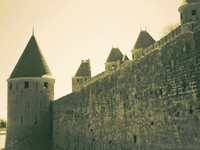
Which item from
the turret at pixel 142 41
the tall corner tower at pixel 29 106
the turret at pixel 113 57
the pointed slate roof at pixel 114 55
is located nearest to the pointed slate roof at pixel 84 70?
the turret at pixel 113 57

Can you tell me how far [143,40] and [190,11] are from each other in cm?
651

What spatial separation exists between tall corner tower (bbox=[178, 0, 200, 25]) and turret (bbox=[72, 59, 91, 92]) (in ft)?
58.2

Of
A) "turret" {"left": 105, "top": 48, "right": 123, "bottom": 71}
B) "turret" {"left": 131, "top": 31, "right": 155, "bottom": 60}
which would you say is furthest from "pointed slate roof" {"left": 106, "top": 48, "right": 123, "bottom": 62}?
"turret" {"left": 131, "top": 31, "right": 155, "bottom": 60}

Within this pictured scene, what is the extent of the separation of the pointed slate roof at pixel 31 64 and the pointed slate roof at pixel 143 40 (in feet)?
29.7

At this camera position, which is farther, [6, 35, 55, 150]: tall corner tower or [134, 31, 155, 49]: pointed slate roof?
[134, 31, 155, 49]: pointed slate roof

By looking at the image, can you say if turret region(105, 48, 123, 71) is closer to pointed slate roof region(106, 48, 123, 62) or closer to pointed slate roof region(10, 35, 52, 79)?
A: pointed slate roof region(106, 48, 123, 62)

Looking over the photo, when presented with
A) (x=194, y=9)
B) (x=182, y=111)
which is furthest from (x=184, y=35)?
(x=194, y=9)

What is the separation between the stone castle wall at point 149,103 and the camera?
7355 millimetres

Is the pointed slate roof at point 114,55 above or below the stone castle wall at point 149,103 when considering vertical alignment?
above

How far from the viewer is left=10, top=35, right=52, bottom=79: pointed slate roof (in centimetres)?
2355

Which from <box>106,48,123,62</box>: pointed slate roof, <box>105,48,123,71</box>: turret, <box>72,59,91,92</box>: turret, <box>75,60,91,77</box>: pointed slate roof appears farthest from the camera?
<box>75,60,91,77</box>: pointed slate roof

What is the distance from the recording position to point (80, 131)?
1659 centimetres

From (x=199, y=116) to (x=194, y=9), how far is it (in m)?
16.6

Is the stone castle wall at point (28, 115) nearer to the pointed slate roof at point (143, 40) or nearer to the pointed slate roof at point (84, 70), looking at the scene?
the pointed slate roof at point (143, 40)
